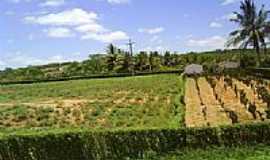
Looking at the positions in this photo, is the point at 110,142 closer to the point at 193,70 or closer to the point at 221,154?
the point at 221,154

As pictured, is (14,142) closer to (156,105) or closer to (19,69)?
(156,105)

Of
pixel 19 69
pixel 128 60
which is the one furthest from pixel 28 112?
pixel 19 69

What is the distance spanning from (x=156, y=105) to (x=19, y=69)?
8031cm

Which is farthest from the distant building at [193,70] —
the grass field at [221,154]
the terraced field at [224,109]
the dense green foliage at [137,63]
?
the grass field at [221,154]

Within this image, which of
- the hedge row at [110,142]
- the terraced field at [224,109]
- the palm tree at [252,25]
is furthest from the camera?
the palm tree at [252,25]

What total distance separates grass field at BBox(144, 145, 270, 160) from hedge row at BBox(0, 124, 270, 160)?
7.9 inches

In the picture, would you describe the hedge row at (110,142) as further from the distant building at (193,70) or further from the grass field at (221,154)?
the distant building at (193,70)

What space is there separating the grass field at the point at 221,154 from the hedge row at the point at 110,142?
200 millimetres

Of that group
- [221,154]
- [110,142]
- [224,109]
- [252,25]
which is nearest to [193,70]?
[252,25]

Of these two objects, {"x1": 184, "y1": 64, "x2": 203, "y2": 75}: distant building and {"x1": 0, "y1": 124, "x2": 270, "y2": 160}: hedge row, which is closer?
{"x1": 0, "y1": 124, "x2": 270, "y2": 160}: hedge row

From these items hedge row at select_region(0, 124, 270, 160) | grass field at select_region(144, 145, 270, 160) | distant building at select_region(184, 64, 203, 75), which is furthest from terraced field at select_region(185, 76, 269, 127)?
distant building at select_region(184, 64, 203, 75)

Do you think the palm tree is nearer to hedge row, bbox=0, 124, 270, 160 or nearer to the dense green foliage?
the dense green foliage

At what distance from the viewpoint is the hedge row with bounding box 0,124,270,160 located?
15.1 m

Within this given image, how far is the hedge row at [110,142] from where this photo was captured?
49.7 ft
